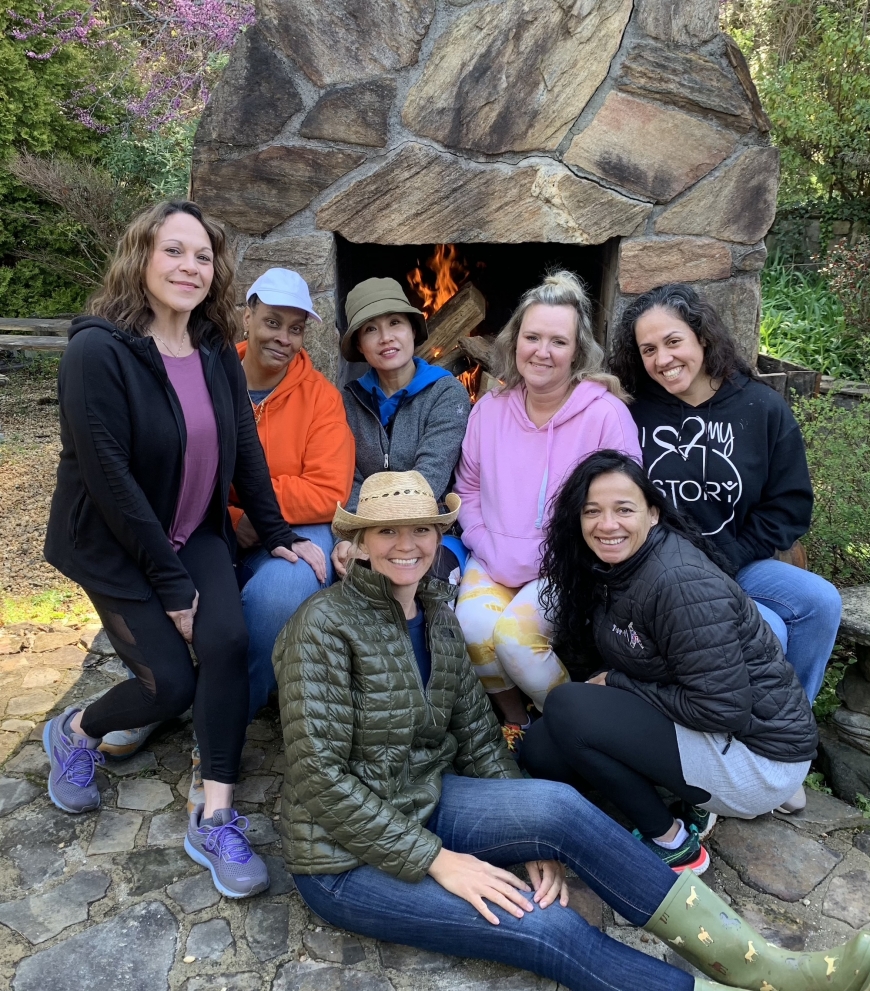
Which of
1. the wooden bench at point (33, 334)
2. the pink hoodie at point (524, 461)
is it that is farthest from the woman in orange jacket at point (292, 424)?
the wooden bench at point (33, 334)

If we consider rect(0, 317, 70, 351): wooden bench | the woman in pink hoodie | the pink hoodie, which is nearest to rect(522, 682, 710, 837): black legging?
the woman in pink hoodie

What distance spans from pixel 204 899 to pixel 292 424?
1.41m

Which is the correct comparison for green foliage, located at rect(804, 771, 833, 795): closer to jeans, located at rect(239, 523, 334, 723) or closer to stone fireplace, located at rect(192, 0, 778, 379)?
jeans, located at rect(239, 523, 334, 723)

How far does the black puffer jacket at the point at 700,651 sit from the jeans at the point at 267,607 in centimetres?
90

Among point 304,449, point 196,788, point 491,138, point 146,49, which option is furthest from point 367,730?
point 146,49

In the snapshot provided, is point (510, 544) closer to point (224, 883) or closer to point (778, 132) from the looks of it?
point (224, 883)

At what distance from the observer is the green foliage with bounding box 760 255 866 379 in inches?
249

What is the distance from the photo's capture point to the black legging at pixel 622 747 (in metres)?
2.18

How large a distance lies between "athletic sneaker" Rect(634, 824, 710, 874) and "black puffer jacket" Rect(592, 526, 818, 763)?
326 mm

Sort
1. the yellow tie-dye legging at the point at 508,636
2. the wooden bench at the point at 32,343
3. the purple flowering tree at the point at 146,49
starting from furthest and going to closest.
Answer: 1. the purple flowering tree at the point at 146,49
2. the wooden bench at the point at 32,343
3. the yellow tie-dye legging at the point at 508,636

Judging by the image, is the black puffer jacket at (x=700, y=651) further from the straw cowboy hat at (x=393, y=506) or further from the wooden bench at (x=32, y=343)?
the wooden bench at (x=32, y=343)

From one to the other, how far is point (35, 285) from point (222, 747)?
6.53 metres

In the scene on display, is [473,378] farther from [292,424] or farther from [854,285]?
[854,285]

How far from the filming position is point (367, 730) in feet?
6.50
